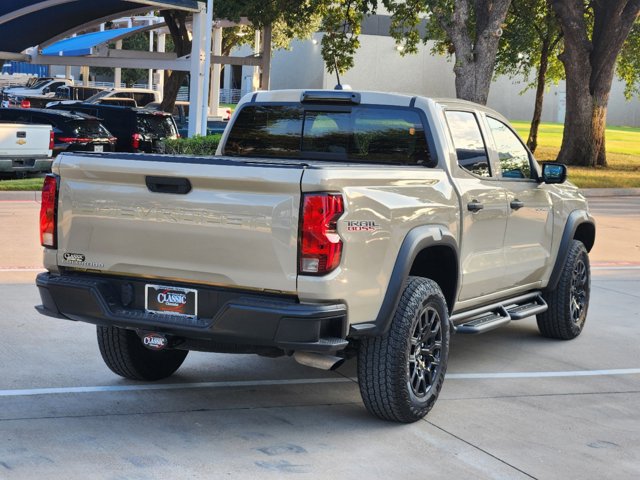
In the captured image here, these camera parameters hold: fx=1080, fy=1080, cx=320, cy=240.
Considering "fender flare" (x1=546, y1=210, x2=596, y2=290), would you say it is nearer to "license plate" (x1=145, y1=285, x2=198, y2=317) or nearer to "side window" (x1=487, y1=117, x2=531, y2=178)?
"side window" (x1=487, y1=117, x2=531, y2=178)

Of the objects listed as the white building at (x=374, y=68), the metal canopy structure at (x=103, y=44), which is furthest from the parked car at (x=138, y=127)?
the white building at (x=374, y=68)

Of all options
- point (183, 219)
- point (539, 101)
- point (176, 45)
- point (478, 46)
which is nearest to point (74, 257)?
point (183, 219)

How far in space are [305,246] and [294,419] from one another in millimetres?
1267

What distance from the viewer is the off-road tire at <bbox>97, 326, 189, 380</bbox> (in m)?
6.79

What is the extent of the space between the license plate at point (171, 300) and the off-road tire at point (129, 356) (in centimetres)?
90

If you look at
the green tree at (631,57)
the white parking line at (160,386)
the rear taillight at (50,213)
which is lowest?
the white parking line at (160,386)

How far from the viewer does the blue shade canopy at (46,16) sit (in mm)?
28812

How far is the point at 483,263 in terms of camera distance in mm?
7191

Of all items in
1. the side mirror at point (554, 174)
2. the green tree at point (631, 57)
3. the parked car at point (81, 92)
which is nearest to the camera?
the side mirror at point (554, 174)

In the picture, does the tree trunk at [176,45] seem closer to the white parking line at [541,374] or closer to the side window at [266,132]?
the side window at [266,132]

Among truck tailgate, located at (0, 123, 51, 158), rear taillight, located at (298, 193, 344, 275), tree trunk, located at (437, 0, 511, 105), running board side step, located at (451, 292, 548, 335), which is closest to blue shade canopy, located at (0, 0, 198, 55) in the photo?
truck tailgate, located at (0, 123, 51, 158)

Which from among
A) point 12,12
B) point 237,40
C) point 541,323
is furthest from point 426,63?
point 541,323

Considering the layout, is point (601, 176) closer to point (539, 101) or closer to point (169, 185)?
point (539, 101)

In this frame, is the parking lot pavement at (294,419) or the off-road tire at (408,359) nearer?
the parking lot pavement at (294,419)
